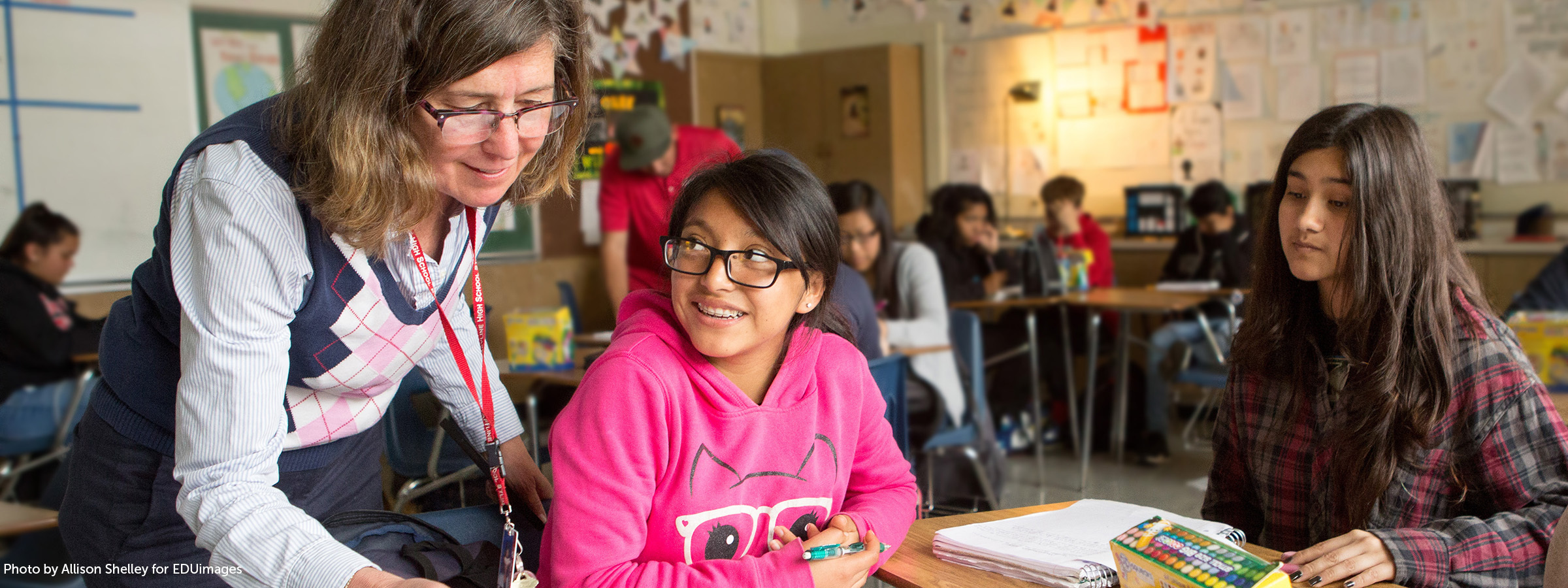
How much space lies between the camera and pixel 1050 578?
3.64 feet

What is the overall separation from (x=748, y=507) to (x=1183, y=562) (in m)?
0.45

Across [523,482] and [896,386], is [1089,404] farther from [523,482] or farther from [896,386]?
[523,482]

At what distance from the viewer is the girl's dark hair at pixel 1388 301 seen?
137 cm

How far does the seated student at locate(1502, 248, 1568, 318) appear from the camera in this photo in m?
3.46

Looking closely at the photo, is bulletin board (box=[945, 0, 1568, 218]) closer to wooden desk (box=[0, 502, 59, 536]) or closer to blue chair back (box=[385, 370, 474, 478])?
blue chair back (box=[385, 370, 474, 478])

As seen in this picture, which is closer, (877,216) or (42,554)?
(42,554)

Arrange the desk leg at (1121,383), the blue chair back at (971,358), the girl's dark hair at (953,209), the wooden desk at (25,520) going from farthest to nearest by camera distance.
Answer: the girl's dark hair at (953,209) < the desk leg at (1121,383) < the blue chair back at (971,358) < the wooden desk at (25,520)

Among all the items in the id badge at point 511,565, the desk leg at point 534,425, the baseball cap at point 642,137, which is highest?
the baseball cap at point 642,137

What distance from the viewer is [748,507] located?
1.18m

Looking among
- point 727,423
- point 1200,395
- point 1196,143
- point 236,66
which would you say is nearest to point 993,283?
point 1200,395

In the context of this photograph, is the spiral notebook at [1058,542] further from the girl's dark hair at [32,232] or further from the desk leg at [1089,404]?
the girl's dark hair at [32,232]

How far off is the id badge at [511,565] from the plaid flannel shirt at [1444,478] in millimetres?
932

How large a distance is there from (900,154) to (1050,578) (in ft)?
18.0

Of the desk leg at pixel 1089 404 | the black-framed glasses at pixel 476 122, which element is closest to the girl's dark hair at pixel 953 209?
the desk leg at pixel 1089 404
